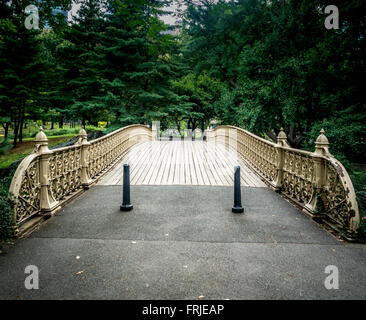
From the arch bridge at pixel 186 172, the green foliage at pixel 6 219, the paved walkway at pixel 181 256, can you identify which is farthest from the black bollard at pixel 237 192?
the green foliage at pixel 6 219

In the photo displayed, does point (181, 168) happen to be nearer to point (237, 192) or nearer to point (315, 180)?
point (237, 192)

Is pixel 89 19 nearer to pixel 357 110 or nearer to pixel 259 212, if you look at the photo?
pixel 357 110

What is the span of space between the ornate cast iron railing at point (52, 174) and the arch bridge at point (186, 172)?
0.01 meters

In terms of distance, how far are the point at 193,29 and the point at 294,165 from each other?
23.9m

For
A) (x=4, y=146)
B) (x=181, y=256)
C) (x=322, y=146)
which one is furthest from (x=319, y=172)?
(x=4, y=146)

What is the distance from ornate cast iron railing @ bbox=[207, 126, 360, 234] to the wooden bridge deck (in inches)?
34.3

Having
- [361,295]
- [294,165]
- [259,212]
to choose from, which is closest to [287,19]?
[294,165]

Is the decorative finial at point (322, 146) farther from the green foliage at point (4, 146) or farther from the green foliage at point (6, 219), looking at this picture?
the green foliage at point (6, 219)

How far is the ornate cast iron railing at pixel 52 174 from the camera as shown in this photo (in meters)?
4.85

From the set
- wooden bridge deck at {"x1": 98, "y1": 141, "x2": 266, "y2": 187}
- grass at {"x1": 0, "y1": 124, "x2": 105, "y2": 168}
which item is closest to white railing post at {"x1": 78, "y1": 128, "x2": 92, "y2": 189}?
wooden bridge deck at {"x1": 98, "y1": 141, "x2": 266, "y2": 187}

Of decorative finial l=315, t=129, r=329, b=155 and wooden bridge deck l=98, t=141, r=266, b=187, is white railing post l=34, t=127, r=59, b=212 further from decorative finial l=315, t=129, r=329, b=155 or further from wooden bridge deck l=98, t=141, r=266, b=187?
decorative finial l=315, t=129, r=329, b=155

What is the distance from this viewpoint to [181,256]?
395 cm

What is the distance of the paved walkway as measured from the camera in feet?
10.3

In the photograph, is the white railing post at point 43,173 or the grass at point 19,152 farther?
the grass at point 19,152
